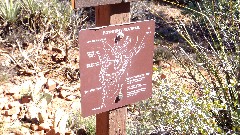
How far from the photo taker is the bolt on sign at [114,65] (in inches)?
98.7

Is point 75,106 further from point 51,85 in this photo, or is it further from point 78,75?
point 78,75

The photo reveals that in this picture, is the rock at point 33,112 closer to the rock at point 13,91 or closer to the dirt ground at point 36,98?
the dirt ground at point 36,98

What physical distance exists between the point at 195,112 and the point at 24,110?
1.84m

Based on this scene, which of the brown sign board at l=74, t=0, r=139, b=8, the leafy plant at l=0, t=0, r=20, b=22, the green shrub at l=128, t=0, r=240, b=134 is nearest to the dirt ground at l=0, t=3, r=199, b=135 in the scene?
the green shrub at l=128, t=0, r=240, b=134

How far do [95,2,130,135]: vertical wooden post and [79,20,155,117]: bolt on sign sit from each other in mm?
102

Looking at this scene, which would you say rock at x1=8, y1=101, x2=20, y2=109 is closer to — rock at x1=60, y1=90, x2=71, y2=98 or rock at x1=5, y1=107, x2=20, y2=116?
rock at x1=5, y1=107, x2=20, y2=116

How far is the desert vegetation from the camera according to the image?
290 centimetres

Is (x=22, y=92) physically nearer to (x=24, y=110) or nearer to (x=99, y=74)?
(x=24, y=110)

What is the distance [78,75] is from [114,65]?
2432mm

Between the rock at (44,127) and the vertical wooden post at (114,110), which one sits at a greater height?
the vertical wooden post at (114,110)

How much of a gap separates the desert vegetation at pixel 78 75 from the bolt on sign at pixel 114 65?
8.0 inches

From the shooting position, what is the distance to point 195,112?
2.90 metres

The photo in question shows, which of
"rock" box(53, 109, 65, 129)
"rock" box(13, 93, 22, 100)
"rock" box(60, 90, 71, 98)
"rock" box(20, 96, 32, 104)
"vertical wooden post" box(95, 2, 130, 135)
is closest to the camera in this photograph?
"vertical wooden post" box(95, 2, 130, 135)

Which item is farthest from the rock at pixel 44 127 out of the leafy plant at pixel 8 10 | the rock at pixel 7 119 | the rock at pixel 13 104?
the leafy plant at pixel 8 10
